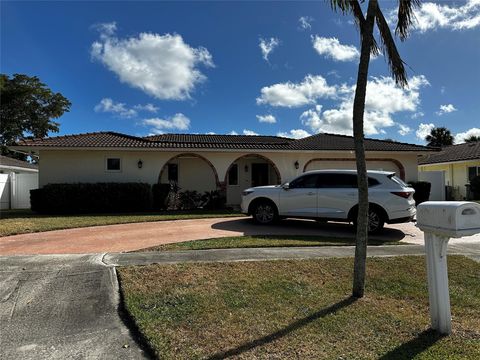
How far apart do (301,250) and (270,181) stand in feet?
46.9

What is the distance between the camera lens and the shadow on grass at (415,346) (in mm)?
3396

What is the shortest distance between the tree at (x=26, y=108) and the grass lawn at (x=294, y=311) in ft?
128

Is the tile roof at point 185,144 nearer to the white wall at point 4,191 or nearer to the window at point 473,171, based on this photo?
the white wall at point 4,191

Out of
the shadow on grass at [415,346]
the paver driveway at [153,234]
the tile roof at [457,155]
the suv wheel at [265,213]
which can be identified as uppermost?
the tile roof at [457,155]

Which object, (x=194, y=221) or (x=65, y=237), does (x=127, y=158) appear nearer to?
(x=194, y=221)

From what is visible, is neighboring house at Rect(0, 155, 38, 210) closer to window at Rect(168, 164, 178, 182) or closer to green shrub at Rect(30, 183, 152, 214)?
green shrub at Rect(30, 183, 152, 214)

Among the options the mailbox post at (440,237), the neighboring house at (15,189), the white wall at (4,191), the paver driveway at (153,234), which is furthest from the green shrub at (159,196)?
the mailbox post at (440,237)

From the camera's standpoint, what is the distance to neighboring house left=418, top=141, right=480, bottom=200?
2315 centimetres

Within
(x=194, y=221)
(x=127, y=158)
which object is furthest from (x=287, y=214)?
(x=127, y=158)

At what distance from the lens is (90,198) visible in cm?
1534

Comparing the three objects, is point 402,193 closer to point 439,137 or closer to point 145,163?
point 145,163

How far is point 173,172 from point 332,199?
12.0 metres

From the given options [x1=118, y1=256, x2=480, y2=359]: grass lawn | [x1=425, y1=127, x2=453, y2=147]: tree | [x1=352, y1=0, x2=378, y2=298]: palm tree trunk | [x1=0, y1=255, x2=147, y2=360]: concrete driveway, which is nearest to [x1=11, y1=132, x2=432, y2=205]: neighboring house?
[x1=0, y1=255, x2=147, y2=360]: concrete driveway

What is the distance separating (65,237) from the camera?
30.5ft
